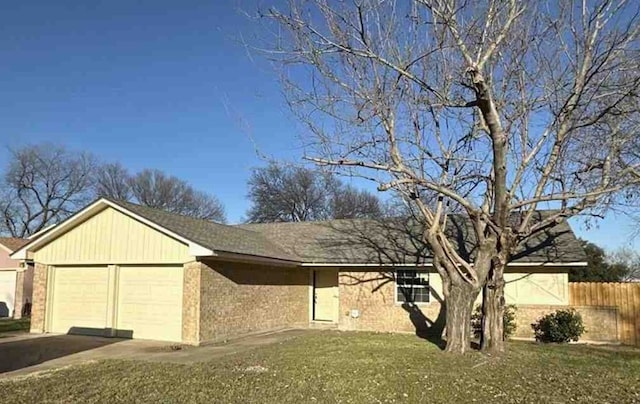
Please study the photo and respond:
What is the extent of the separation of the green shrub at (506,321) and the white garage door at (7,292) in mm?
22838

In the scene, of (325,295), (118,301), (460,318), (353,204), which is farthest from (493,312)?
(353,204)

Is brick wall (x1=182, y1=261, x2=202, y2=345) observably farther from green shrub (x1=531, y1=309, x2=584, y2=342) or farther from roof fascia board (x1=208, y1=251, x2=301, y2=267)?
green shrub (x1=531, y1=309, x2=584, y2=342)

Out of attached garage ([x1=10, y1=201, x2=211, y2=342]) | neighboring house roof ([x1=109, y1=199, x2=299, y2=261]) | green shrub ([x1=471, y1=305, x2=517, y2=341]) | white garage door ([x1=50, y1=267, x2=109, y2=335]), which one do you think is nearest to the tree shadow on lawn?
white garage door ([x1=50, y1=267, x2=109, y2=335])

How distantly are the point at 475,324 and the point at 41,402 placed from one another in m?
12.7

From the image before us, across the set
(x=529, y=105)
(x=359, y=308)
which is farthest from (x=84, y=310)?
(x=529, y=105)

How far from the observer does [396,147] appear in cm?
1252

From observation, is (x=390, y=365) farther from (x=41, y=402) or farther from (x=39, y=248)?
(x=39, y=248)

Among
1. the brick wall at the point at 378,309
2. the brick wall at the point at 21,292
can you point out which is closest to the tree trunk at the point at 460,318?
the brick wall at the point at 378,309

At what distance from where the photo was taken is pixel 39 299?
17750 mm

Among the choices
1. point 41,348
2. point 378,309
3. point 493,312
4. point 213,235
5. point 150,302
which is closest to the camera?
point 493,312

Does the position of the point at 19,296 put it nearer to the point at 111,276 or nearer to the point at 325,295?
the point at 111,276

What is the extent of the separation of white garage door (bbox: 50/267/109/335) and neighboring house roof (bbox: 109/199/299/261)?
240 centimetres

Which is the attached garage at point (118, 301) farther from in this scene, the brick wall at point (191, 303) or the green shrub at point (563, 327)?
the green shrub at point (563, 327)

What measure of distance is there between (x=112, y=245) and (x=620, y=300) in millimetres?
15510
